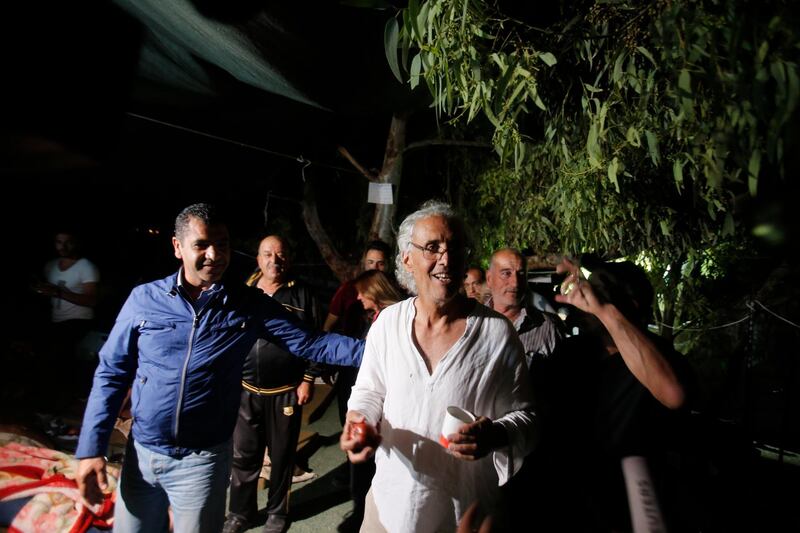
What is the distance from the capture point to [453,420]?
1692mm

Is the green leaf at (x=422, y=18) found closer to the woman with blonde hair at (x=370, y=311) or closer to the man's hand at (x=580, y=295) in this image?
the man's hand at (x=580, y=295)

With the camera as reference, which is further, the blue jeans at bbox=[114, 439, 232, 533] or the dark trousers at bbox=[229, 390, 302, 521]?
the dark trousers at bbox=[229, 390, 302, 521]

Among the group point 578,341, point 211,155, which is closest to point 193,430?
point 578,341

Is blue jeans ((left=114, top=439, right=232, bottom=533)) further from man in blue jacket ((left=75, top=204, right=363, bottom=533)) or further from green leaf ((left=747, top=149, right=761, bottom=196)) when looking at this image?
green leaf ((left=747, top=149, right=761, bottom=196))

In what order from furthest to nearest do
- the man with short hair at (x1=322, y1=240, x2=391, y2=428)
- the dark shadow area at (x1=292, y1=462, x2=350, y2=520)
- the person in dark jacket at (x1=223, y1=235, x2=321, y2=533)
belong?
the man with short hair at (x1=322, y1=240, x2=391, y2=428)
the dark shadow area at (x1=292, y1=462, x2=350, y2=520)
the person in dark jacket at (x1=223, y1=235, x2=321, y2=533)

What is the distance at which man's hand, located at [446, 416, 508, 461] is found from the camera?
164cm

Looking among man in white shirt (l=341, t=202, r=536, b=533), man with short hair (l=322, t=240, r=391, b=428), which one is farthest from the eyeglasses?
man with short hair (l=322, t=240, r=391, b=428)

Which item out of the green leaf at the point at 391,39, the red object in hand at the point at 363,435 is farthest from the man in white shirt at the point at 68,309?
the green leaf at the point at 391,39

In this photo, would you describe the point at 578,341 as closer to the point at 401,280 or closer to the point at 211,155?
the point at 401,280

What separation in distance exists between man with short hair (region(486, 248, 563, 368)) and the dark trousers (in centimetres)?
187

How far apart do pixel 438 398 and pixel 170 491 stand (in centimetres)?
154

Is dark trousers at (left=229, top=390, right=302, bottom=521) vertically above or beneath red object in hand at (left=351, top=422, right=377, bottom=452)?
beneath

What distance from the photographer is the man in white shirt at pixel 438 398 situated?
1839 mm

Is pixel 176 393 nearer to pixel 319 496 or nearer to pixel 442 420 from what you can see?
pixel 442 420
